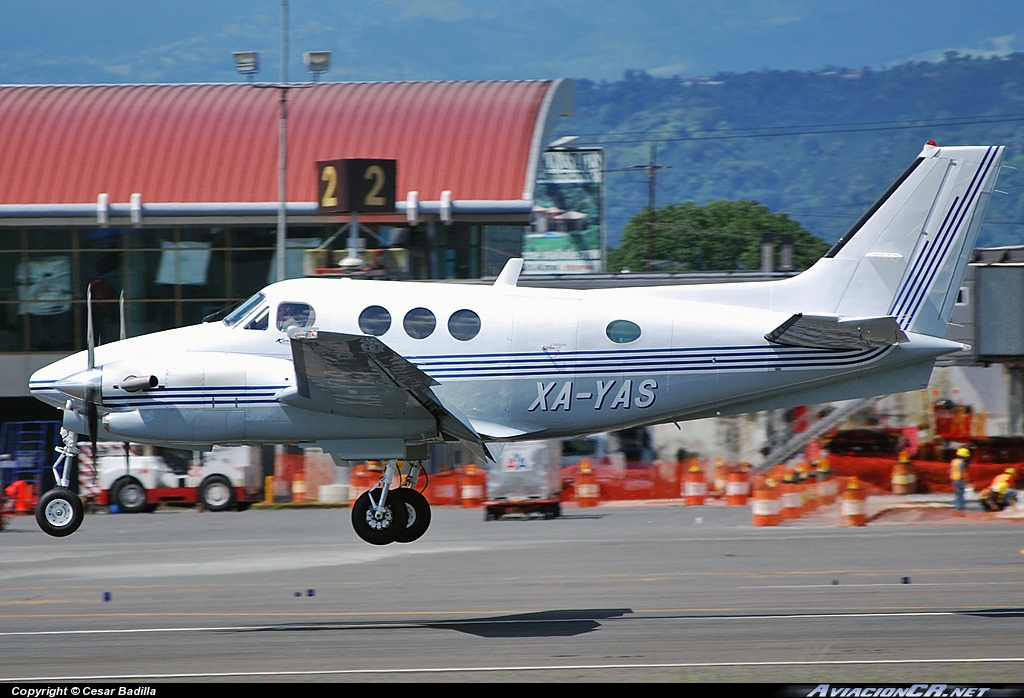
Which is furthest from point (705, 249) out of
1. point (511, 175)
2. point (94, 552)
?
point (94, 552)

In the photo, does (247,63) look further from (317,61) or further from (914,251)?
(914,251)

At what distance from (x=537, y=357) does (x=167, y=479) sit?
62.0ft

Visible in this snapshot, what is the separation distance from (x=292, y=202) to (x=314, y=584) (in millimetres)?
18867

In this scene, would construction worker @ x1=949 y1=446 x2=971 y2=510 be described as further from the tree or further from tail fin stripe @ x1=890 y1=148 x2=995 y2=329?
the tree

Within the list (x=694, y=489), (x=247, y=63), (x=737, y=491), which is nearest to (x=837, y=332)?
(x=737, y=491)

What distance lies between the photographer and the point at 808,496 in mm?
27453

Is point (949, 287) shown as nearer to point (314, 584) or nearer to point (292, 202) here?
point (314, 584)

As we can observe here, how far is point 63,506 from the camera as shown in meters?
14.7

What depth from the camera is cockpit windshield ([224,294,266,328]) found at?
14727 millimetres

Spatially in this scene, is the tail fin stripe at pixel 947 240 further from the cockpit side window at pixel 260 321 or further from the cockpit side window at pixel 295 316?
the cockpit side window at pixel 260 321

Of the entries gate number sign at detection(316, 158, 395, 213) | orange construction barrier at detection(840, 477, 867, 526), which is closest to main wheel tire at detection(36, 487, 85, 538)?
orange construction barrier at detection(840, 477, 867, 526)

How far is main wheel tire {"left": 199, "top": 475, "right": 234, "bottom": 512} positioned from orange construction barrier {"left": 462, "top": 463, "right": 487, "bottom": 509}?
6.37m

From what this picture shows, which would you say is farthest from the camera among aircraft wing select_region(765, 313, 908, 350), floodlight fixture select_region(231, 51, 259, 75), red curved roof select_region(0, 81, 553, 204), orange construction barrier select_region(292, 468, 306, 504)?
red curved roof select_region(0, 81, 553, 204)

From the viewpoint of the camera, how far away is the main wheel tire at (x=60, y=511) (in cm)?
1461
